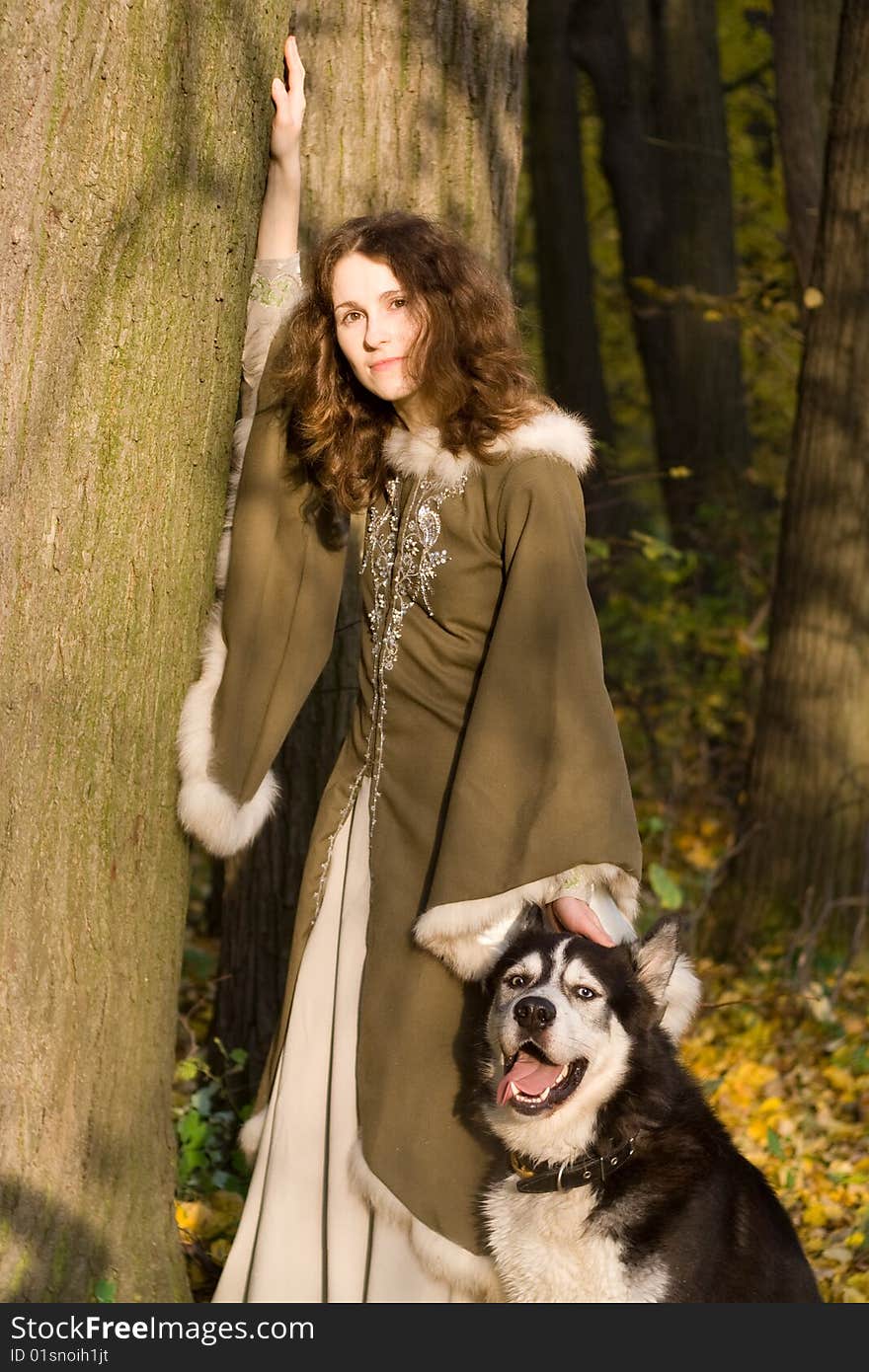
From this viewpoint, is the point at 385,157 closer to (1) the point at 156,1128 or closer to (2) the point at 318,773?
(2) the point at 318,773

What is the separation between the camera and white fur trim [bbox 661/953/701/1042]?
10.9 ft

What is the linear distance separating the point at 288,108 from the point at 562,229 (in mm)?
9010

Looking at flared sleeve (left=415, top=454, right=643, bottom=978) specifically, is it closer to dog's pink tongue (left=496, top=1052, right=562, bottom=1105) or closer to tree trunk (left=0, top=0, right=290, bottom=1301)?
dog's pink tongue (left=496, top=1052, right=562, bottom=1105)

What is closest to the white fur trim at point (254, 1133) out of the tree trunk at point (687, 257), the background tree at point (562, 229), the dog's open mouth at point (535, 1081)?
the dog's open mouth at point (535, 1081)

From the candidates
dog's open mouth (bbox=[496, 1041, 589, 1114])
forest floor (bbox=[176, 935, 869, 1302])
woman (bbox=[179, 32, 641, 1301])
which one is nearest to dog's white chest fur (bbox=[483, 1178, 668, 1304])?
woman (bbox=[179, 32, 641, 1301])

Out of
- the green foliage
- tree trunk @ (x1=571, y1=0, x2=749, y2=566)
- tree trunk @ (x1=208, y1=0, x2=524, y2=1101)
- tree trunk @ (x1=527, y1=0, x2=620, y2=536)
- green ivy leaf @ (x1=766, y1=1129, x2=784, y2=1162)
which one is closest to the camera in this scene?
tree trunk @ (x1=208, y1=0, x2=524, y2=1101)

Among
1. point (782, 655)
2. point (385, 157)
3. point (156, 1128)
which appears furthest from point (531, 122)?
point (156, 1128)

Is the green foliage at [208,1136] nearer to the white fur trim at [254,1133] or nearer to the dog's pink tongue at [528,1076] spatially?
the white fur trim at [254,1133]

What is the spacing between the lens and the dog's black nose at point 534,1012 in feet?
9.96

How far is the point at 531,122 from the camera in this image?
39.5ft

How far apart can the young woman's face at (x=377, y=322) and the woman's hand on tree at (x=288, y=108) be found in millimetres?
338

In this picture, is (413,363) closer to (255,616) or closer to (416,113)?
(255,616)

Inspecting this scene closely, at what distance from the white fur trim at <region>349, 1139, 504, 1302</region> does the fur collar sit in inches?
61.2

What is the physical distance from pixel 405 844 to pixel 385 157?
2.17m
